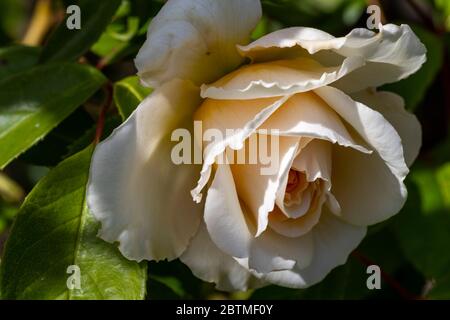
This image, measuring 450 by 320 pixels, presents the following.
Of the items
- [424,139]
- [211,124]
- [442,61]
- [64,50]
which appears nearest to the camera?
[211,124]

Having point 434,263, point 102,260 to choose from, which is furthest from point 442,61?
point 102,260

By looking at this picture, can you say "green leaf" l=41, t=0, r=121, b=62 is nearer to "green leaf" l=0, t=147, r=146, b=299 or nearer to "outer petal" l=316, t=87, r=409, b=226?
"green leaf" l=0, t=147, r=146, b=299

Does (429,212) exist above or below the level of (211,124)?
below

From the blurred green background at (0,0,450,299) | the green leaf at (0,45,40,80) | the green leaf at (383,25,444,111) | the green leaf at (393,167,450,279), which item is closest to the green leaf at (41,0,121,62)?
the blurred green background at (0,0,450,299)

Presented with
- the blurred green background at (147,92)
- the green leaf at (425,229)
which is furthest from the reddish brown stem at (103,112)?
the green leaf at (425,229)

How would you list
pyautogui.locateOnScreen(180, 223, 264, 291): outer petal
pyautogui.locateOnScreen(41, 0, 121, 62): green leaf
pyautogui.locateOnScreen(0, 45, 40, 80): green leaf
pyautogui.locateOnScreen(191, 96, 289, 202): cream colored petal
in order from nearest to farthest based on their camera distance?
pyautogui.locateOnScreen(191, 96, 289, 202): cream colored petal → pyautogui.locateOnScreen(180, 223, 264, 291): outer petal → pyautogui.locateOnScreen(41, 0, 121, 62): green leaf → pyautogui.locateOnScreen(0, 45, 40, 80): green leaf

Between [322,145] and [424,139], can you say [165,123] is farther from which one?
[424,139]

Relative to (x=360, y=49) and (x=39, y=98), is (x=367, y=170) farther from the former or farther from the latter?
(x=39, y=98)
